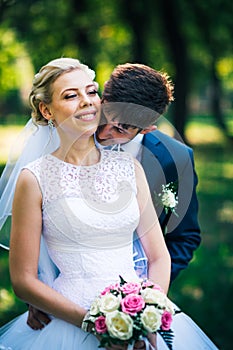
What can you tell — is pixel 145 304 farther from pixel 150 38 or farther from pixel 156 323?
pixel 150 38

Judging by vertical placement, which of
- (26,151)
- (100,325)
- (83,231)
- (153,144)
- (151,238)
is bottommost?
(100,325)

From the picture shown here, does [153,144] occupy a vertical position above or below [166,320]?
above

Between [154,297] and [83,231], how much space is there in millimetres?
429

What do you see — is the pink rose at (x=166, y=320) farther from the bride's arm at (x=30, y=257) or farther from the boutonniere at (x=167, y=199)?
the boutonniere at (x=167, y=199)

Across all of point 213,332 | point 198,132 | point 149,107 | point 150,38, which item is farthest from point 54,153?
point 198,132

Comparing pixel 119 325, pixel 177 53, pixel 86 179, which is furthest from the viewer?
pixel 177 53

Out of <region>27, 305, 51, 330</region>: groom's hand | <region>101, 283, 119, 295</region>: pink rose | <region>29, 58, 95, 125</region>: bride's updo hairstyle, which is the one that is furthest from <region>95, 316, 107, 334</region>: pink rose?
<region>29, 58, 95, 125</region>: bride's updo hairstyle

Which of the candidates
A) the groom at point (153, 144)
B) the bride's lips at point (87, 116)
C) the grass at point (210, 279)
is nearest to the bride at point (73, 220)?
the bride's lips at point (87, 116)

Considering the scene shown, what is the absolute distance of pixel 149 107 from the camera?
3.19 m

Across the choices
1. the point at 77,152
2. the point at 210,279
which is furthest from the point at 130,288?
the point at 210,279

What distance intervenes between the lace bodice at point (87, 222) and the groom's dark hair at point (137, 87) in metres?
0.34

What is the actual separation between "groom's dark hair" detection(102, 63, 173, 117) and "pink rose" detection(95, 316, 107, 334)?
3.30ft

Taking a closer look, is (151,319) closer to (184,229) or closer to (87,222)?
(87,222)

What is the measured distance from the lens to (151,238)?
2998 millimetres
